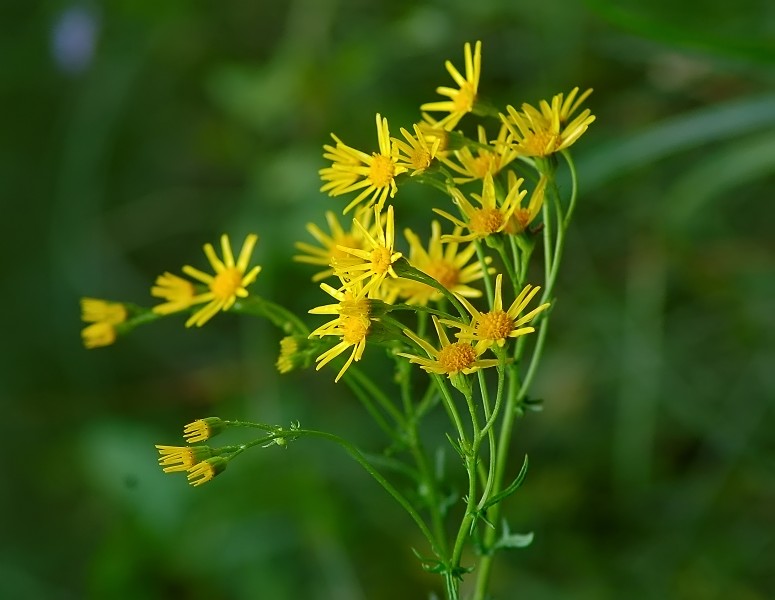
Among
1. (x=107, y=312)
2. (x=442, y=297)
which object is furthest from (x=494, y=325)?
(x=107, y=312)

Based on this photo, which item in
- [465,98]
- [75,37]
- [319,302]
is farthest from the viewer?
[75,37]

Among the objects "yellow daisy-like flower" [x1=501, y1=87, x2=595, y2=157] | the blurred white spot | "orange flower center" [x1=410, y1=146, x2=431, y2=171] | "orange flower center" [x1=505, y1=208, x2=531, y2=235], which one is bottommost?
"orange flower center" [x1=505, y1=208, x2=531, y2=235]

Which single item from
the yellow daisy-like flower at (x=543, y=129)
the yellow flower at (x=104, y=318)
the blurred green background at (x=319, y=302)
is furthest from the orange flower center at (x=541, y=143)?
the blurred green background at (x=319, y=302)

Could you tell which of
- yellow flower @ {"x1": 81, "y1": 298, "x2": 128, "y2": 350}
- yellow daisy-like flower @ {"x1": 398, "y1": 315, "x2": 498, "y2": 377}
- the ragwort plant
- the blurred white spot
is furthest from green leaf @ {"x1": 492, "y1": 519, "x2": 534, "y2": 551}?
the blurred white spot

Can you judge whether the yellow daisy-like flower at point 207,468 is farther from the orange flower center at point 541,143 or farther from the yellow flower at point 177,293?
the orange flower center at point 541,143

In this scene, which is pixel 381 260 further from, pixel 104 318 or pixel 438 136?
pixel 104 318

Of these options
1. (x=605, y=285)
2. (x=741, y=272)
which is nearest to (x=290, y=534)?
(x=605, y=285)

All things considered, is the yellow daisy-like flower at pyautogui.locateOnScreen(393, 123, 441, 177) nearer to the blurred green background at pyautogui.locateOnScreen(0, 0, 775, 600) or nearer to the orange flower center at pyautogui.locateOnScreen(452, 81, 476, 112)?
the orange flower center at pyautogui.locateOnScreen(452, 81, 476, 112)
